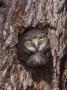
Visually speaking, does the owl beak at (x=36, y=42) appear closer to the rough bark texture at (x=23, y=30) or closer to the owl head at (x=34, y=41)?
the owl head at (x=34, y=41)

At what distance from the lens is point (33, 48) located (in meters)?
4.03

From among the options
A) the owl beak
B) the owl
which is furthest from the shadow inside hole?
the owl beak

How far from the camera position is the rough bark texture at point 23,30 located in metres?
4.02

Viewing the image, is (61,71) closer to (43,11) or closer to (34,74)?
(34,74)

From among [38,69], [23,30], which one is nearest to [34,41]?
[23,30]

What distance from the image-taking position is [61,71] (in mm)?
4312

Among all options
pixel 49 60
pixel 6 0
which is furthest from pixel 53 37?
pixel 6 0

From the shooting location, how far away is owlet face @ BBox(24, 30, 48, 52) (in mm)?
4008

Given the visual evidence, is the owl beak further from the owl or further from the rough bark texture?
the rough bark texture

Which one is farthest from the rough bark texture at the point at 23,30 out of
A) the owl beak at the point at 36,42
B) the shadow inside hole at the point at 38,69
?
the owl beak at the point at 36,42

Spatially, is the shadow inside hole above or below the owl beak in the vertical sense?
below

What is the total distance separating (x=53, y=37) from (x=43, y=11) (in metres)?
0.28

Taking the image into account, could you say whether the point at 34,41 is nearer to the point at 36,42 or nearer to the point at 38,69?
the point at 36,42

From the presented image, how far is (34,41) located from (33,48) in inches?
2.6
